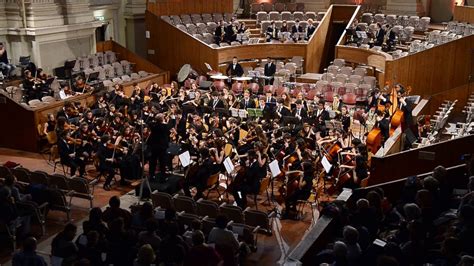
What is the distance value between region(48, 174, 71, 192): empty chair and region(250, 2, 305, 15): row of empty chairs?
18.7 m

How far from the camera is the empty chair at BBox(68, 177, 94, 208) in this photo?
11.8 meters

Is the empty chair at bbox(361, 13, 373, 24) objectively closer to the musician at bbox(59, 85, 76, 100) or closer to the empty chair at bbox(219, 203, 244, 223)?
the musician at bbox(59, 85, 76, 100)

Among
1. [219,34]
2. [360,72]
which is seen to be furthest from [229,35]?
[360,72]

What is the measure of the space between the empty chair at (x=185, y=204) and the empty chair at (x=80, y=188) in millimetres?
1928

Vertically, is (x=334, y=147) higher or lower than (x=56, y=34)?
lower

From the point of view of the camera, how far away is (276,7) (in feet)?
95.2

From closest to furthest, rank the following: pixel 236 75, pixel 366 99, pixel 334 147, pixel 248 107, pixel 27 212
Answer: pixel 27 212 < pixel 334 147 < pixel 248 107 < pixel 366 99 < pixel 236 75

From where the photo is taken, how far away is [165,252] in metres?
7.77

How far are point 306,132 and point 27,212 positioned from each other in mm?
6704

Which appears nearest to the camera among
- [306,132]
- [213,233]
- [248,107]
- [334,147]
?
[213,233]

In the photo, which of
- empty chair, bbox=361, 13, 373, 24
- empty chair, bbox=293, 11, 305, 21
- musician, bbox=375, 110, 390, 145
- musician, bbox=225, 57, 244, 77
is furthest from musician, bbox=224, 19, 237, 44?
musician, bbox=375, 110, 390, 145

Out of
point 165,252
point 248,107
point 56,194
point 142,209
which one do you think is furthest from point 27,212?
point 248,107

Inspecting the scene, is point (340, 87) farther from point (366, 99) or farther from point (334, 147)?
point (334, 147)

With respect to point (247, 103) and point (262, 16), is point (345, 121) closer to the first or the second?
point (247, 103)
